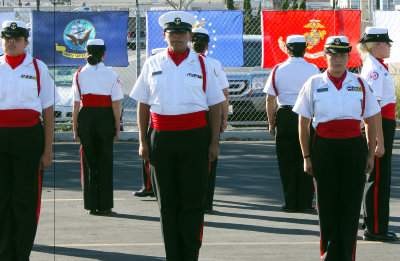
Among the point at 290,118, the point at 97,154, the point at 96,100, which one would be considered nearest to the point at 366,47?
the point at 290,118

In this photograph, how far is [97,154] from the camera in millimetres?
13055

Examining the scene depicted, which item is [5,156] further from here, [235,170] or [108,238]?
[235,170]

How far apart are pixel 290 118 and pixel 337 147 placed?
394 cm

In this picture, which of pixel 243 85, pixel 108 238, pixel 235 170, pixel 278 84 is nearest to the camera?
pixel 108 238

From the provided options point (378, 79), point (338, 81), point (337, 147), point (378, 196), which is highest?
point (338, 81)

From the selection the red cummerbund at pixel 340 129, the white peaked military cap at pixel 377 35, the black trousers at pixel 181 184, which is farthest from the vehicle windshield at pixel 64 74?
the red cummerbund at pixel 340 129

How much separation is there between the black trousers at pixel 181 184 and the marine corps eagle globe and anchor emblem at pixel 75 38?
38.6 feet

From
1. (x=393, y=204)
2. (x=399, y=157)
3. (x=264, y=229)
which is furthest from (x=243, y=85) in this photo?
(x=264, y=229)

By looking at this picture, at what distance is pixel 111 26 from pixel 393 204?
28.3ft

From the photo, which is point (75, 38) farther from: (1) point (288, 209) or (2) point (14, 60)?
(2) point (14, 60)

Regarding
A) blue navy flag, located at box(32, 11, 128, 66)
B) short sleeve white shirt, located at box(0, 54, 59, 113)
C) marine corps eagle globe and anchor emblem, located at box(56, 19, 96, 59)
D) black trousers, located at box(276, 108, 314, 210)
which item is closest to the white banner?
blue navy flag, located at box(32, 11, 128, 66)

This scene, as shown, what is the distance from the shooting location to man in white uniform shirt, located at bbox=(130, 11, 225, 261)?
28.9ft

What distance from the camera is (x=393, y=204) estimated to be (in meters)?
13.4

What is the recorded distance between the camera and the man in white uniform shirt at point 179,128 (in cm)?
880
